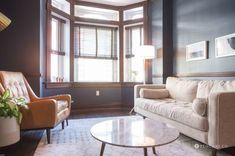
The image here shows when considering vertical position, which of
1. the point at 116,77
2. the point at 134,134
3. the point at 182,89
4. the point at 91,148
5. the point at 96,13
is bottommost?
the point at 91,148

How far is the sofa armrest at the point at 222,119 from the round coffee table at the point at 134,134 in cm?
43

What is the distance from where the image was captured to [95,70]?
488cm

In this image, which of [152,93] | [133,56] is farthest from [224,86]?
[133,56]

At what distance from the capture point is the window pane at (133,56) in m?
4.81

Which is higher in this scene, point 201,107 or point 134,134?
point 201,107

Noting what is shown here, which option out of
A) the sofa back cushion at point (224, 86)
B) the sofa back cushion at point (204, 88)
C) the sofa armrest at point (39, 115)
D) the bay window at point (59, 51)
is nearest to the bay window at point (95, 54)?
the bay window at point (59, 51)

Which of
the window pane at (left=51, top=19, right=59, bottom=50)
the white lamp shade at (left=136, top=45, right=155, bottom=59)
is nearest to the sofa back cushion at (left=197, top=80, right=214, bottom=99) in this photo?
the white lamp shade at (left=136, top=45, right=155, bottom=59)

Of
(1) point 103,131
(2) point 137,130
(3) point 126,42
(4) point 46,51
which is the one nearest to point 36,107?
(1) point 103,131

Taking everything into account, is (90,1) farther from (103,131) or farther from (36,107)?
(103,131)

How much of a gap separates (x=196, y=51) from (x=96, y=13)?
9.13 ft

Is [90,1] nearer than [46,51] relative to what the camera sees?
No

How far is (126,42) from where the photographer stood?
4957mm

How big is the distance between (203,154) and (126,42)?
3.53m

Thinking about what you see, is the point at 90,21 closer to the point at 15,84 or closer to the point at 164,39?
the point at 164,39
